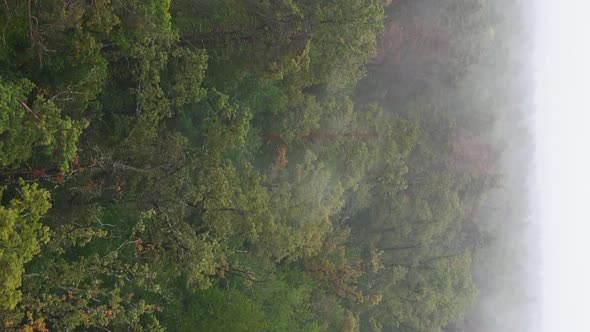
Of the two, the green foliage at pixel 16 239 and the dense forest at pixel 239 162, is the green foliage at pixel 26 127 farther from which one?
the green foliage at pixel 16 239

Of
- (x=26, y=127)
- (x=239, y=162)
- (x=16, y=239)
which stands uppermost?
(x=239, y=162)

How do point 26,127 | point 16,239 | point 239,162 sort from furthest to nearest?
point 239,162, point 26,127, point 16,239

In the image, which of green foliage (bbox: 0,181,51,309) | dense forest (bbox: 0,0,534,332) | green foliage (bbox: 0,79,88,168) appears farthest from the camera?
dense forest (bbox: 0,0,534,332)

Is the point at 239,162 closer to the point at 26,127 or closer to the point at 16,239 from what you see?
the point at 26,127

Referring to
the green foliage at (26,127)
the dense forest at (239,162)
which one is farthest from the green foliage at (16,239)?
the green foliage at (26,127)

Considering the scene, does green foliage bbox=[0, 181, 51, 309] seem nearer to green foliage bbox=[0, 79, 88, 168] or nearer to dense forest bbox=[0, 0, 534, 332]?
dense forest bbox=[0, 0, 534, 332]

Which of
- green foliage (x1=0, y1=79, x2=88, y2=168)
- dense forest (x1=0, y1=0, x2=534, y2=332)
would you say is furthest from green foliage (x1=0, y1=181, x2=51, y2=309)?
green foliage (x1=0, y1=79, x2=88, y2=168)

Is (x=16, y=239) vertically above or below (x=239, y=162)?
below

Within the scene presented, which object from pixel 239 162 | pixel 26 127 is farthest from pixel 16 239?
pixel 239 162

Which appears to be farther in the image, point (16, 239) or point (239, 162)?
point (239, 162)
